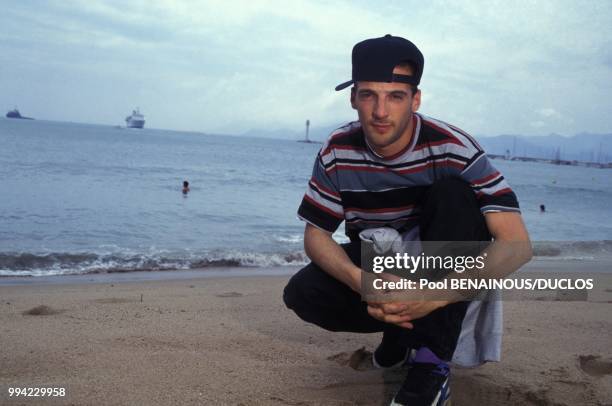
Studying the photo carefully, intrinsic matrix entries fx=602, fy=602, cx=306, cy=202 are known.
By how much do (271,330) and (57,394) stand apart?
1485mm

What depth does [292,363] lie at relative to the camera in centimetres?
302

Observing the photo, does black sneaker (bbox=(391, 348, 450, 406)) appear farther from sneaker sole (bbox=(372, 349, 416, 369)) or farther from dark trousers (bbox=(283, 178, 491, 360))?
sneaker sole (bbox=(372, 349, 416, 369))

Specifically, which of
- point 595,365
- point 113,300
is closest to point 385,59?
point 595,365

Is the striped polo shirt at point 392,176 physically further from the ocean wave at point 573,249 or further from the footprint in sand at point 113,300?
the ocean wave at point 573,249

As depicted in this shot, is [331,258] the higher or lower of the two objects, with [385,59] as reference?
lower

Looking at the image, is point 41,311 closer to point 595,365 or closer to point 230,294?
point 230,294

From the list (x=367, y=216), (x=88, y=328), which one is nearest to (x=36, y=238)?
(x=88, y=328)

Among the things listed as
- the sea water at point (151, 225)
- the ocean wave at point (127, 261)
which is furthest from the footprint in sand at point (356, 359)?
the sea water at point (151, 225)

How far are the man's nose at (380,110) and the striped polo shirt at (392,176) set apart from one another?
173 mm

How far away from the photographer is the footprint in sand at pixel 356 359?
299cm

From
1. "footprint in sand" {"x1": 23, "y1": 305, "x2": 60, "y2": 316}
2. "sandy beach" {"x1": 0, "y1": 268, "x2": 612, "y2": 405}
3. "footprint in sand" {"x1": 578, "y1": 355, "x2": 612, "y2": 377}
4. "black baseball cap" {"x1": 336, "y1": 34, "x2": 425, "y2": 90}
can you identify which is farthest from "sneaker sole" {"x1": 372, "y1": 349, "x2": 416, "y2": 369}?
"footprint in sand" {"x1": 23, "y1": 305, "x2": 60, "y2": 316}

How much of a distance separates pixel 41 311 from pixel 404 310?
302cm

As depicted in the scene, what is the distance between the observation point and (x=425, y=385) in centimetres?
223

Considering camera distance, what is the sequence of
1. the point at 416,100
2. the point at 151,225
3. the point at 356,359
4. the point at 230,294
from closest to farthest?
the point at 416,100 → the point at 356,359 → the point at 230,294 → the point at 151,225
